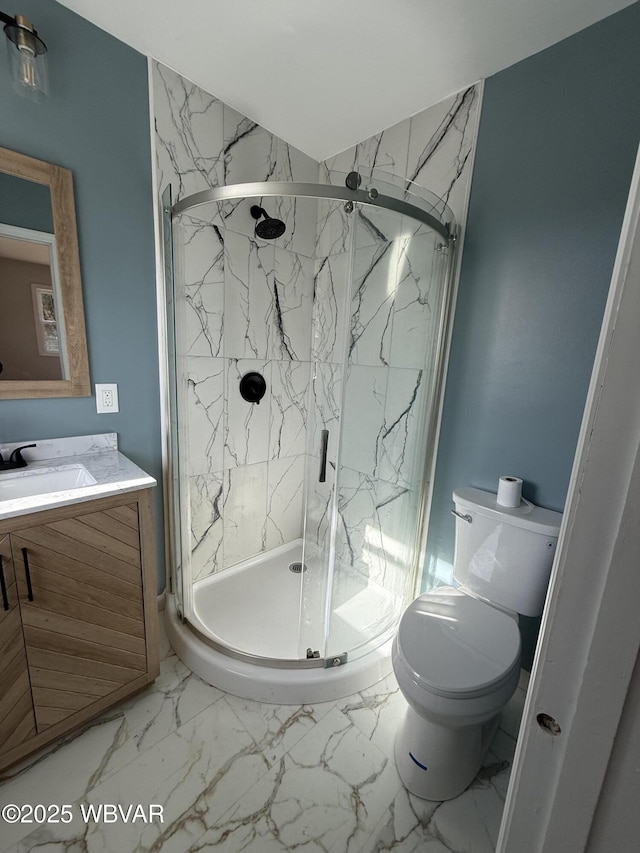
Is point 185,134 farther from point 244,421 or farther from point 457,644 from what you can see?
point 457,644

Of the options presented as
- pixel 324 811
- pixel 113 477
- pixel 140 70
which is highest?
pixel 140 70

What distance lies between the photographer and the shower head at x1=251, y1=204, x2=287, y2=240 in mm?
1657

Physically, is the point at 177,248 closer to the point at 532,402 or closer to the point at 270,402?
the point at 270,402

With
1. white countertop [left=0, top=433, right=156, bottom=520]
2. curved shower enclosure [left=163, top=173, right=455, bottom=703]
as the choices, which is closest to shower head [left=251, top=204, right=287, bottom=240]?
curved shower enclosure [left=163, top=173, right=455, bottom=703]

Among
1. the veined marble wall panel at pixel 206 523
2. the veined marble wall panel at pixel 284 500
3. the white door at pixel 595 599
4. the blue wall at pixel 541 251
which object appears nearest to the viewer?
the white door at pixel 595 599

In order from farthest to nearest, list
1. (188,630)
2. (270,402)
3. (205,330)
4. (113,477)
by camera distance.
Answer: (270,402) → (205,330) → (188,630) → (113,477)

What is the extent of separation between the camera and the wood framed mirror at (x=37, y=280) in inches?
50.6

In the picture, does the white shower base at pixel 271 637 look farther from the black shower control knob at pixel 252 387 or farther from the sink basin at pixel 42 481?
the black shower control knob at pixel 252 387

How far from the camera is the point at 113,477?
1287 millimetres

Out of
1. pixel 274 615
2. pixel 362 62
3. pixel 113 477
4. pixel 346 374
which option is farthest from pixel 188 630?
pixel 362 62

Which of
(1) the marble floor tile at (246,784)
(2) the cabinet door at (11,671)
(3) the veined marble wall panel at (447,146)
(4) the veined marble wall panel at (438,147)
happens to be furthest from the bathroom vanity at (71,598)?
(3) the veined marble wall panel at (447,146)

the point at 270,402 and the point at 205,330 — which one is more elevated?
the point at 205,330

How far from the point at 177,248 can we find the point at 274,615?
71.4 inches

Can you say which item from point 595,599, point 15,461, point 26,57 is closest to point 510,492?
point 595,599
